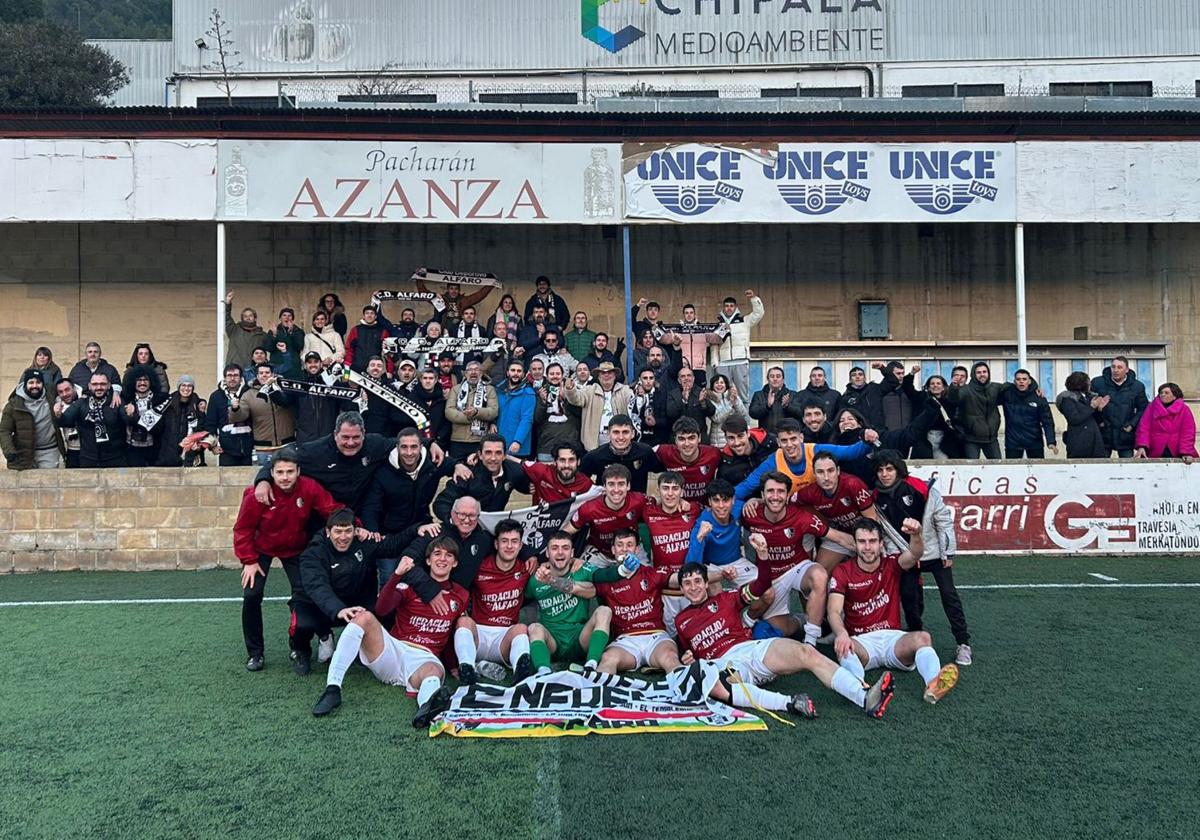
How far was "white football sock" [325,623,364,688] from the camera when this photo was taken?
5.82 meters

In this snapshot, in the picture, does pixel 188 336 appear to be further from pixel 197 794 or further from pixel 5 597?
pixel 197 794

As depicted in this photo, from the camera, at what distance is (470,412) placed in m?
10.2

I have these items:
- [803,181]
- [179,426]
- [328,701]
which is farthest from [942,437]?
[179,426]

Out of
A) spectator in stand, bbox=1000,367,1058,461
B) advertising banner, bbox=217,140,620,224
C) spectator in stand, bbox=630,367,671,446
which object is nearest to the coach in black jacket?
spectator in stand, bbox=630,367,671,446

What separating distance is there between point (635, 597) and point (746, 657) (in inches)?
37.7

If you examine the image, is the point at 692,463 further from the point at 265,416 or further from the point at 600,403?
the point at 265,416

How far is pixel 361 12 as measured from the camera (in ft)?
86.6

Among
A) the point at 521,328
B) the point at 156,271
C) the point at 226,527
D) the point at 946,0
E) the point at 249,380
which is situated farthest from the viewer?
the point at 946,0

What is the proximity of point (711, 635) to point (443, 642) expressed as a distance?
6.00 feet

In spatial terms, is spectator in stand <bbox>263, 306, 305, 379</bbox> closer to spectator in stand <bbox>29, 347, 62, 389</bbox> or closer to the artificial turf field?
spectator in stand <bbox>29, 347, 62, 389</bbox>

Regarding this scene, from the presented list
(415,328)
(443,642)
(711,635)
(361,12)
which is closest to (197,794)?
(443,642)

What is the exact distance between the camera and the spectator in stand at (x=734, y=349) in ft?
42.8

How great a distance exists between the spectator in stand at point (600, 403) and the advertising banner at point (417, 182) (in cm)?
486

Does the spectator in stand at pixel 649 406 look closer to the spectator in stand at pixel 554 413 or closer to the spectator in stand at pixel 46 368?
the spectator in stand at pixel 554 413
